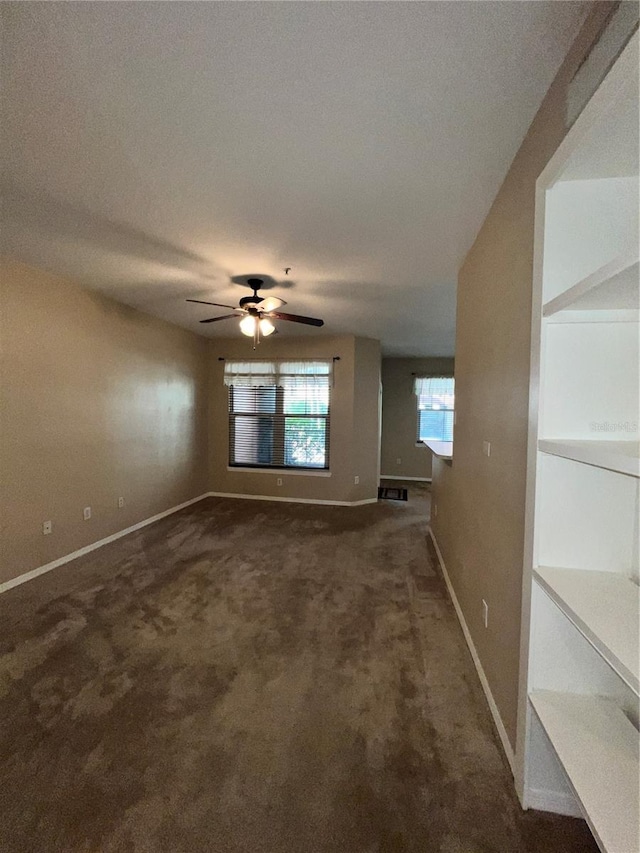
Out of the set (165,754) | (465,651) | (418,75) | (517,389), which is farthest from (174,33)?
(465,651)

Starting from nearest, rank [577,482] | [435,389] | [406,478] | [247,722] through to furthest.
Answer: [577,482]
[247,722]
[435,389]
[406,478]

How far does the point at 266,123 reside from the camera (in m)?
1.38

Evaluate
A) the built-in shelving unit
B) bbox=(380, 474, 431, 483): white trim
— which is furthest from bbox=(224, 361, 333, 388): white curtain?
the built-in shelving unit

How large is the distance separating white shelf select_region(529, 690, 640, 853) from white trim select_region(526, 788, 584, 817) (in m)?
0.37

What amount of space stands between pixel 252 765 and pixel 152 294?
359 cm

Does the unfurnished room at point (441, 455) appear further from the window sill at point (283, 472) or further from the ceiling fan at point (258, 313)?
the window sill at point (283, 472)

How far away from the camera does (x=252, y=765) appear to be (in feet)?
4.54

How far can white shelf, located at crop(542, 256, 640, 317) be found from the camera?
0.78 meters

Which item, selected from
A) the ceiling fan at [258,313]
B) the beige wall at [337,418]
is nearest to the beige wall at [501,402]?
the ceiling fan at [258,313]

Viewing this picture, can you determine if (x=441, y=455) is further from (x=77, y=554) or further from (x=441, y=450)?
(x=77, y=554)

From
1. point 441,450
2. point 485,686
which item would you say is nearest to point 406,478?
point 441,450

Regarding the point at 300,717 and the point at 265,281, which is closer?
the point at 300,717

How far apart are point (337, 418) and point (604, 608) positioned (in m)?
4.39

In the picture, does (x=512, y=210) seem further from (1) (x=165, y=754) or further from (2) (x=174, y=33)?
(1) (x=165, y=754)
